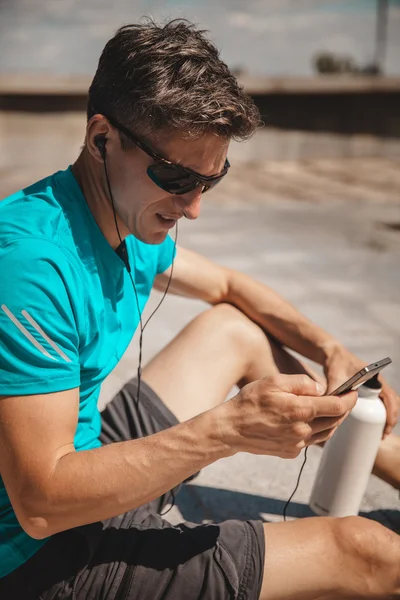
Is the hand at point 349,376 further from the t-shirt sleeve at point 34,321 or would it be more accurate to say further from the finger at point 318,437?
the t-shirt sleeve at point 34,321

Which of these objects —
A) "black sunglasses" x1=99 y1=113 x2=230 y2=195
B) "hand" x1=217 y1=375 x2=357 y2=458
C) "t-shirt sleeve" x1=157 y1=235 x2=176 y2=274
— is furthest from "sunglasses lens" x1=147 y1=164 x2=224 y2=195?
"t-shirt sleeve" x1=157 y1=235 x2=176 y2=274

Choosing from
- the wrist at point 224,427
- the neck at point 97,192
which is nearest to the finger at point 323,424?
the wrist at point 224,427

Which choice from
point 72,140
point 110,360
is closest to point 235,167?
point 72,140

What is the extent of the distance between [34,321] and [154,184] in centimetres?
46

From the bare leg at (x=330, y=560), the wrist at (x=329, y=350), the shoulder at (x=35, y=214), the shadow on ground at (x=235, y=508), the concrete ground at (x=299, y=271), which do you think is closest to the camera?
the shoulder at (x=35, y=214)

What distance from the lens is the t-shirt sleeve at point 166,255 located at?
2.27 meters

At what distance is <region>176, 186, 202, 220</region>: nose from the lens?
170 centimetres

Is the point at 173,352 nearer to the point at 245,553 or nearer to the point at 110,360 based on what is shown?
the point at 110,360

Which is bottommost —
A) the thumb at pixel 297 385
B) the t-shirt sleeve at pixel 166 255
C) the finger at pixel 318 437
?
the finger at pixel 318 437

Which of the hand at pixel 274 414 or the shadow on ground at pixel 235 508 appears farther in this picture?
the shadow on ground at pixel 235 508

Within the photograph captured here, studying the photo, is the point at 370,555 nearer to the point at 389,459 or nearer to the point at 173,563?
the point at 173,563

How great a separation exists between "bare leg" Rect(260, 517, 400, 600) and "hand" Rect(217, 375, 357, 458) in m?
0.29

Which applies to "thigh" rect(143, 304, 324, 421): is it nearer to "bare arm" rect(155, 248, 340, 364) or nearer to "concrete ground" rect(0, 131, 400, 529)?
"bare arm" rect(155, 248, 340, 364)

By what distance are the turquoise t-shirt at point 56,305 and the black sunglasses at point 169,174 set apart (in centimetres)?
19
